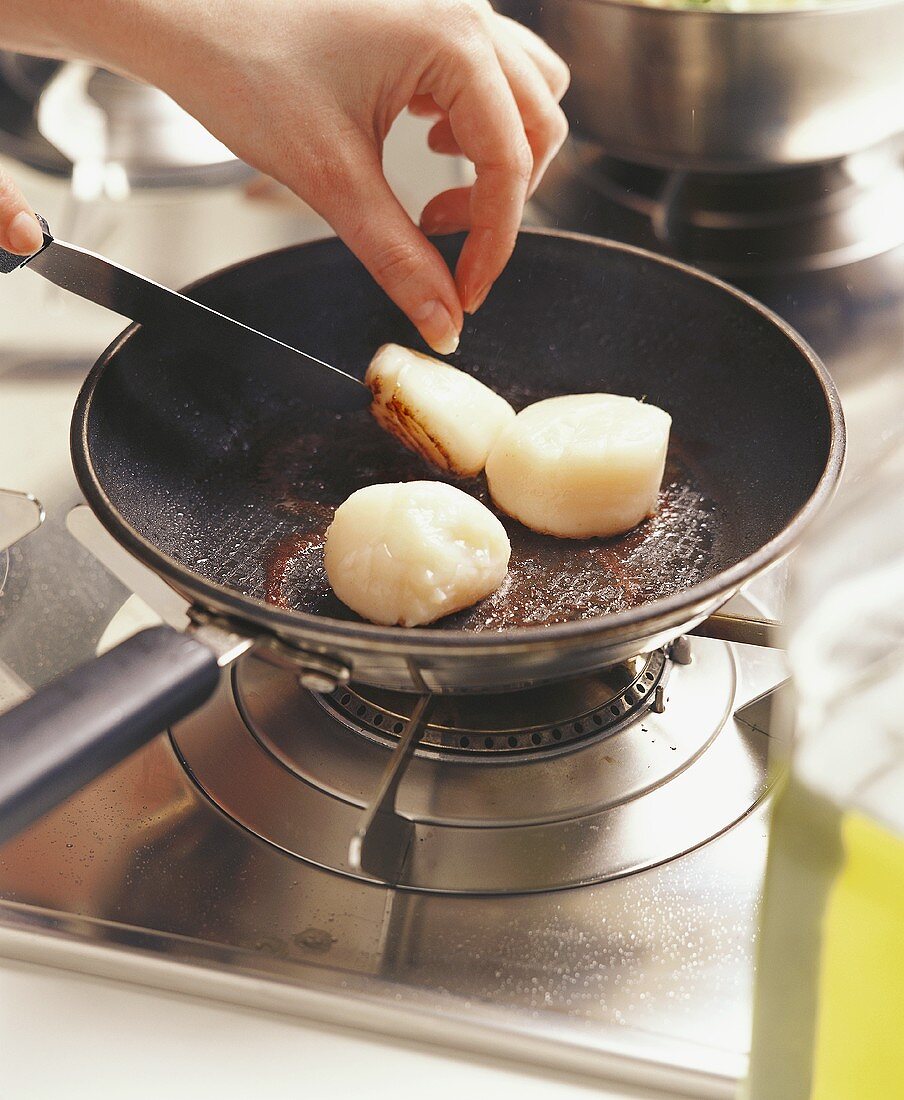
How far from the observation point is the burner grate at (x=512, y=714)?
2.45 ft

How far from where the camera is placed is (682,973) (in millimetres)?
617

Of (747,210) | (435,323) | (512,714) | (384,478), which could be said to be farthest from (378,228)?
(747,210)

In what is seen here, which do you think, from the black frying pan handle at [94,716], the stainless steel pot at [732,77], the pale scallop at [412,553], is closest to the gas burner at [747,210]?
the stainless steel pot at [732,77]

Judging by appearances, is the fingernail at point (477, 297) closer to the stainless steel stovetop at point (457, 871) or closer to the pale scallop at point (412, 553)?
the pale scallop at point (412, 553)

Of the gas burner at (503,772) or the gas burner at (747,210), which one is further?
the gas burner at (747,210)

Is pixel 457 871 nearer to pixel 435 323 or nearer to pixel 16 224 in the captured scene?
pixel 435 323

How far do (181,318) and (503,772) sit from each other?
42 cm

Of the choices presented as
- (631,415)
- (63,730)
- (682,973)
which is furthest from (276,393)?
(682,973)

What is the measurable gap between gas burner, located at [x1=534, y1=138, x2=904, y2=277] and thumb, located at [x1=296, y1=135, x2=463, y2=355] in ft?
1.60

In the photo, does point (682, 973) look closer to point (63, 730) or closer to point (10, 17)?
point (63, 730)

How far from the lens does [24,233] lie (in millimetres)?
750

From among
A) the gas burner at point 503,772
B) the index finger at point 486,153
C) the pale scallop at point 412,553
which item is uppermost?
the index finger at point 486,153

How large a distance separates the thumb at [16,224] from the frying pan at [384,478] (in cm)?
10

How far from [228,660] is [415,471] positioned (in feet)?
1.16
